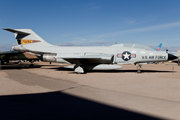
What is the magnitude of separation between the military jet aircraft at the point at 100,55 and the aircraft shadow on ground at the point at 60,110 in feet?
28.8

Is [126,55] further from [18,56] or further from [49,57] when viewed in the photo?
[18,56]

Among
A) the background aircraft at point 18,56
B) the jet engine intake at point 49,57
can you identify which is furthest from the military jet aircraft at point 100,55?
the background aircraft at point 18,56

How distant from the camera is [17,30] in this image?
16250 mm

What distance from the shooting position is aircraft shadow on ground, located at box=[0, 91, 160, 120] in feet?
12.5

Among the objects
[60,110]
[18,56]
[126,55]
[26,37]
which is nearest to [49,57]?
[26,37]

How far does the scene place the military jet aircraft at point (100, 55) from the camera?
13.9 m

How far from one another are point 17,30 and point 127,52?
1243cm

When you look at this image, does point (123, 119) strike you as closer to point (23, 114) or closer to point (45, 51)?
point (23, 114)

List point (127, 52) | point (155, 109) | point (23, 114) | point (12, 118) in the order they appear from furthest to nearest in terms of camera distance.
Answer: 1. point (127, 52)
2. point (155, 109)
3. point (23, 114)
4. point (12, 118)

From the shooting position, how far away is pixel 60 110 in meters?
4.32

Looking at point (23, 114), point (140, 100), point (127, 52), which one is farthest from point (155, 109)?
point (127, 52)

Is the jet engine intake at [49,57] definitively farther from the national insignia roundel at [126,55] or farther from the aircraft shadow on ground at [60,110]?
the aircraft shadow on ground at [60,110]

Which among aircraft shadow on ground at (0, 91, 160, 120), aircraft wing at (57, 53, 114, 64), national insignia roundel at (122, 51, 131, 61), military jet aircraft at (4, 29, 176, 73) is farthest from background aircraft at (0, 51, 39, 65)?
aircraft shadow on ground at (0, 91, 160, 120)

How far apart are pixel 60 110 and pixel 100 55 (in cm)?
1058
